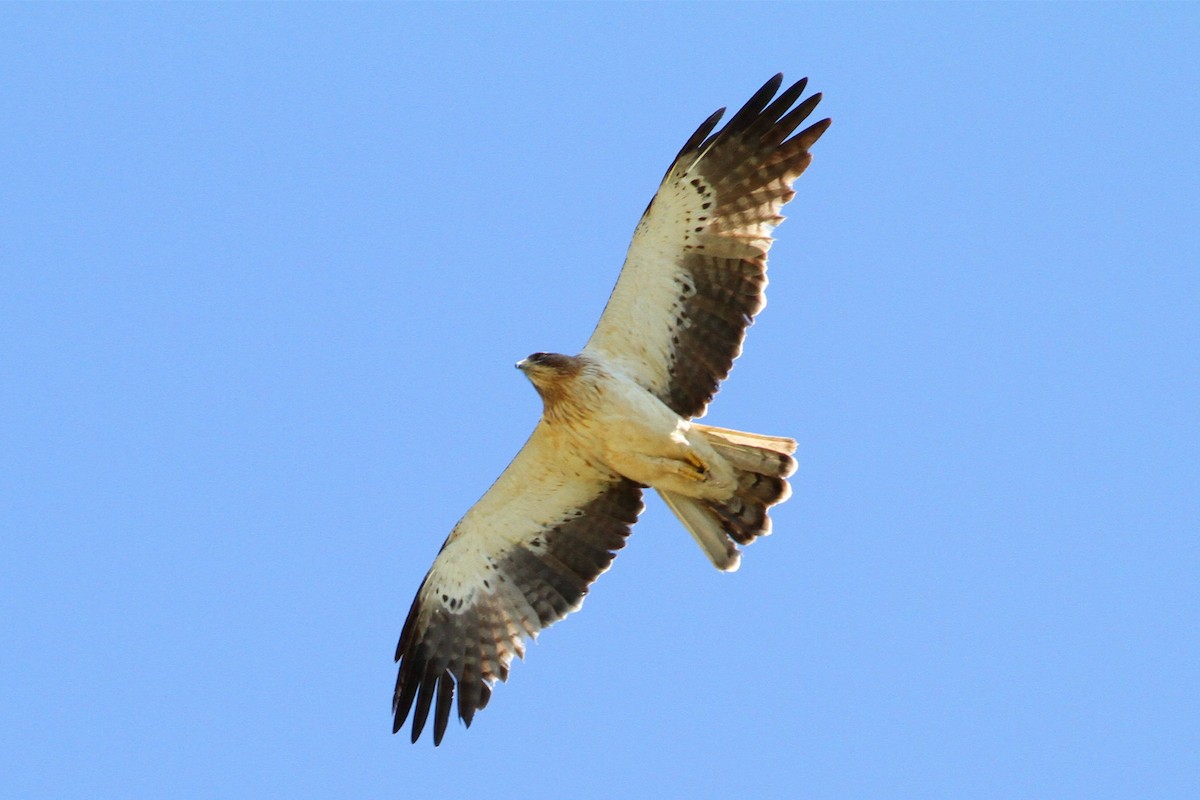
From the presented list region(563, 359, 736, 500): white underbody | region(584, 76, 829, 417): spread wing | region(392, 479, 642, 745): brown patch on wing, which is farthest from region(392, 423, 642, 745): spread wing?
region(584, 76, 829, 417): spread wing

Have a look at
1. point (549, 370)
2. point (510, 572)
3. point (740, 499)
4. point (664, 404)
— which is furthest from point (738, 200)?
point (510, 572)

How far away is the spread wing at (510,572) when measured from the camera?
11758 millimetres

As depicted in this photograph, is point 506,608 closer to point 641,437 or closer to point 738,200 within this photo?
point 641,437

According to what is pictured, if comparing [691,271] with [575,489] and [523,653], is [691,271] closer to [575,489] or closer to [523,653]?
[575,489]

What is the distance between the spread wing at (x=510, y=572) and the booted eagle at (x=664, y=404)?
1 cm

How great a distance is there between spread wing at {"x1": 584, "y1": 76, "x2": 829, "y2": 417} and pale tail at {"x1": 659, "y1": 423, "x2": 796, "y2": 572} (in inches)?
23.4

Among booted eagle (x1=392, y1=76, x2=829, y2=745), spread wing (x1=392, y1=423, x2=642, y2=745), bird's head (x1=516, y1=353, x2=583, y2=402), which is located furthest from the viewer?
spread wing (x1=392, y1=423, x2=642, y2=745)

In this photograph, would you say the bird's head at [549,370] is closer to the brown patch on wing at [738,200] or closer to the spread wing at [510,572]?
the spread wing at [510,572]

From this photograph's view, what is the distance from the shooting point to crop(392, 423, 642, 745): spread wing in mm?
11758

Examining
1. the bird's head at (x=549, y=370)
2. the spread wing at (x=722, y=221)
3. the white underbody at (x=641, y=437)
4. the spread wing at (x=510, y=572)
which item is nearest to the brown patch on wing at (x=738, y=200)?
the spread wing at (x=722, y=221)

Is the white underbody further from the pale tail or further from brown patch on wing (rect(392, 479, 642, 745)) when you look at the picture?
brown patch on wing (rect(392, 479, 642, 745))

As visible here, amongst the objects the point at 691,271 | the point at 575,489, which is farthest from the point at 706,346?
the point at 575,489

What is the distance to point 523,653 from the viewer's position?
38.7 feet

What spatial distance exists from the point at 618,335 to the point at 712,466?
3.95ft
